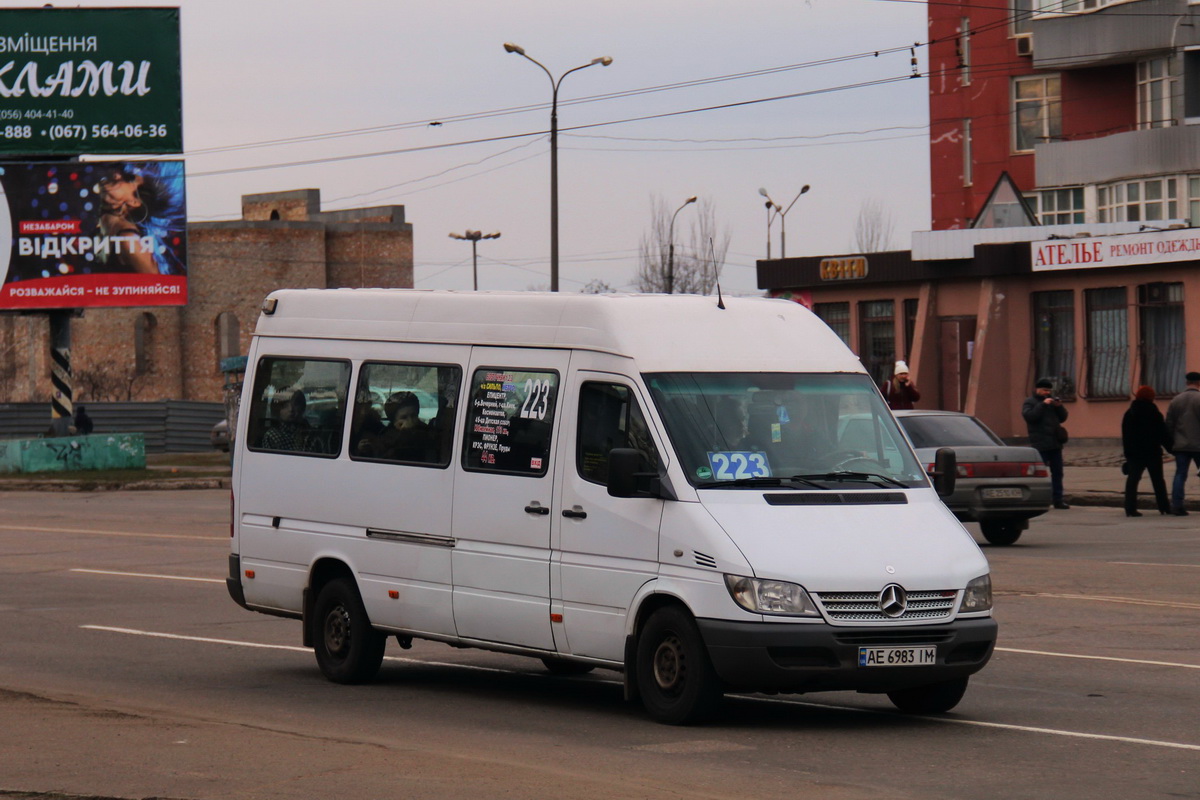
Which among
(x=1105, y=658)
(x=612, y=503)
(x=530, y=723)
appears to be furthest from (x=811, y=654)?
(x=1105, y=658)

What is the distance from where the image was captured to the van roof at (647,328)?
32.1ft

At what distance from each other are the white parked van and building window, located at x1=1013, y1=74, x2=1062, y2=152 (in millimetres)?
41576

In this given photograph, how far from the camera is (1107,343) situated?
39906 millimetres

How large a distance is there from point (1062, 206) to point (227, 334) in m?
41.5

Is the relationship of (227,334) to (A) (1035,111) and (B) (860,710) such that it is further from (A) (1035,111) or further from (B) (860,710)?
(B) (860,710)

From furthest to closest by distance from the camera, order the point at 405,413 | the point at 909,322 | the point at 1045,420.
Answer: the point at 909,322 < the point at 1045,420 < the point at 405,413

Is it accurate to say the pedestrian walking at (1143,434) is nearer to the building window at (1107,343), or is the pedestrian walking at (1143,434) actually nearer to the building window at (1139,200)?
the building window at (1107,343)

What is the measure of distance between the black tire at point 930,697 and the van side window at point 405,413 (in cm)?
291

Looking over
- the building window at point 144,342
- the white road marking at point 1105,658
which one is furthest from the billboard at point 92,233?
the white road marking at point 1105,658

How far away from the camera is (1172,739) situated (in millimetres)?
8688

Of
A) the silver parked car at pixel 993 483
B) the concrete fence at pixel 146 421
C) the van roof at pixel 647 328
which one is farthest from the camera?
the concrete fence at pixel 146 421

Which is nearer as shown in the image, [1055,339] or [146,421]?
[1055,339]

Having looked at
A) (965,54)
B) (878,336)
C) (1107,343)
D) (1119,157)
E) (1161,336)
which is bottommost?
(1107,343)

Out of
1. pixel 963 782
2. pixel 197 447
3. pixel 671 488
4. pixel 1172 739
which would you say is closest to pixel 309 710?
pixel 671 488
